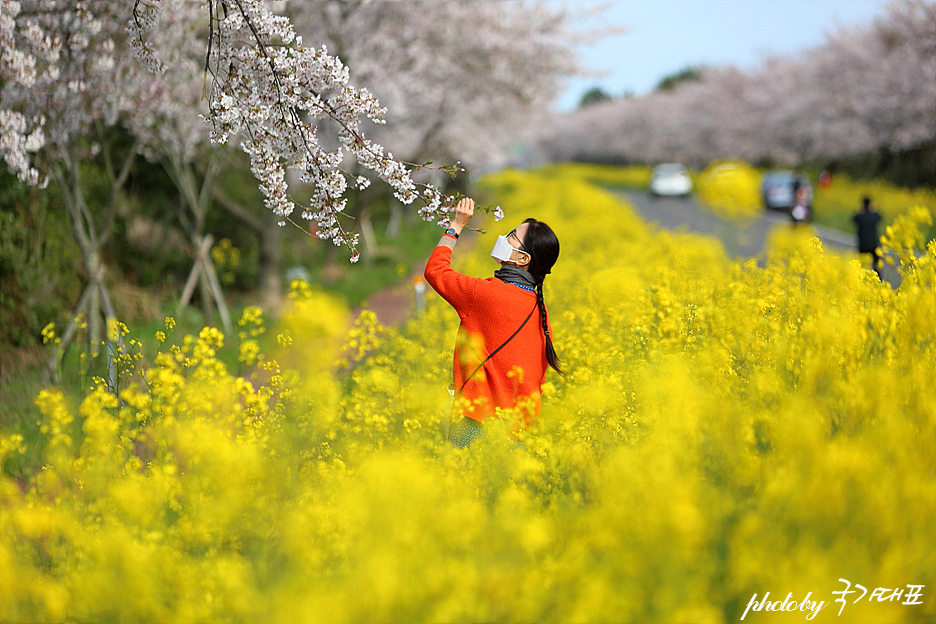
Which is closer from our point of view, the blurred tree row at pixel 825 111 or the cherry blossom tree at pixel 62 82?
the cherry blossom tree at pixel 62 82

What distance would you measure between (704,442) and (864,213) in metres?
9.11

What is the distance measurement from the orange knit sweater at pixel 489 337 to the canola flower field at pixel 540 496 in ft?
0.81

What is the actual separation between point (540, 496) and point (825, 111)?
32473 millimetres

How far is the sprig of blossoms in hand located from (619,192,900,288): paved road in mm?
5249

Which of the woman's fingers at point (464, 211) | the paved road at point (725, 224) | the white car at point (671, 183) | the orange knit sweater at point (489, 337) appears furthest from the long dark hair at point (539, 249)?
the white car at point (671, 183)

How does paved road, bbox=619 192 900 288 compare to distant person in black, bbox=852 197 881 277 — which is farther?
paved road, bbox=619 192 900 288

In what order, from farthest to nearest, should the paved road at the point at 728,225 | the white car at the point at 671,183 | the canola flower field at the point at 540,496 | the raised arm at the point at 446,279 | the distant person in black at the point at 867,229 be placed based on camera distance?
the white car at the point at 671,183, the paved road at the point at 728,225, the distant person in black at the point at 867,229, the raised arm at the point at 446,279, the canola flower field at the point at 540,496

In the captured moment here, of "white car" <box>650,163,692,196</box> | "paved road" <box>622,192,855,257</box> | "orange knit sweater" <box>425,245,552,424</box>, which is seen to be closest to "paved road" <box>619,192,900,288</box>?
"paved road" <box>622,192,855,257</box>

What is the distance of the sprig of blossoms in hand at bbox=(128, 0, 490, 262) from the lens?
154 inches

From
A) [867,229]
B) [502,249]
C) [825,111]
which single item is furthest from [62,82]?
[825,111]

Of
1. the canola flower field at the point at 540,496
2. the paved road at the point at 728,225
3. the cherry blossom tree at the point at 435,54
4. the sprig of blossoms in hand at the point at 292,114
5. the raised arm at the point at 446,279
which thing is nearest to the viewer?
the canola flower field at the point at 540,496

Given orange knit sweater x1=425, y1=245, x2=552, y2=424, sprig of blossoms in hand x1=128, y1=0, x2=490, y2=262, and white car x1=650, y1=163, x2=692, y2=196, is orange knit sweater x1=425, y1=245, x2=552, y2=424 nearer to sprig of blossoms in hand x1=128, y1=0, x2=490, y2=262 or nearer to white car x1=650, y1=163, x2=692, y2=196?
sprig of blossoms in hand x1=128, y1=0, x2=490, y2=262

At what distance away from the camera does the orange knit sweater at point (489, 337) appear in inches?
134

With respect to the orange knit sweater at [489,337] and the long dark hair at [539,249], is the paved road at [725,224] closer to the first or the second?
the long dark hair at [539,249]
